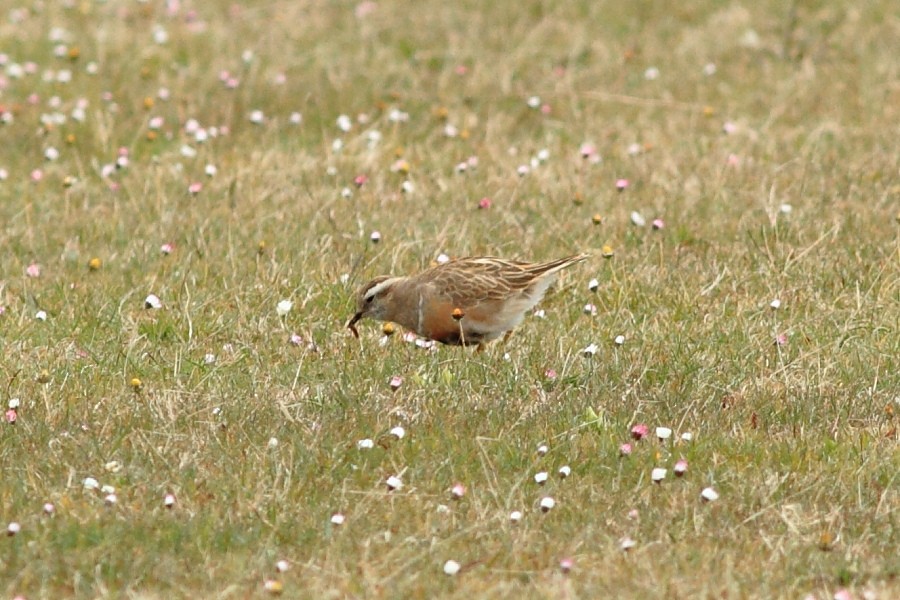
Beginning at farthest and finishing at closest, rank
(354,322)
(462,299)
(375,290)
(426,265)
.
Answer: (426,265) → (354,322) → (375,290) → (462,299)

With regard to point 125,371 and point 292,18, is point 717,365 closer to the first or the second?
point 125,371

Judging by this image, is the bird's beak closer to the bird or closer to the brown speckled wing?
the bird

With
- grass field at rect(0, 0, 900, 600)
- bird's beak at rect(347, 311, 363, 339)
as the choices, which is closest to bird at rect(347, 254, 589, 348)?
bird's beak at rect(347, 311, 363, 339)

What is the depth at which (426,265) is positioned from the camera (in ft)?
33.5

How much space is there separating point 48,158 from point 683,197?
4.78 meters

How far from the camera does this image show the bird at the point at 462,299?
8727mm

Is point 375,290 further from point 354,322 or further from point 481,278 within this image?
point 481,278

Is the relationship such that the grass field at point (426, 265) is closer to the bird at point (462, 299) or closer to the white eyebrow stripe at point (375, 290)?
the bird at point (462, 299)

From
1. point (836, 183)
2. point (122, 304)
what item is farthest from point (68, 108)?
point (836, 183)

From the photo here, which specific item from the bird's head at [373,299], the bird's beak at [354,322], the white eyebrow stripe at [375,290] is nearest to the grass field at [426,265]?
the bird's beak at [354,322]

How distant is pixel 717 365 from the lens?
844 centimetres

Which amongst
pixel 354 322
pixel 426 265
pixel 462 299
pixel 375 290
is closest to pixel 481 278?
pixel 462 299

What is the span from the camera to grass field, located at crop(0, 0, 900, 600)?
6648mm

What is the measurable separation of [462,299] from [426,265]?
148 cm
